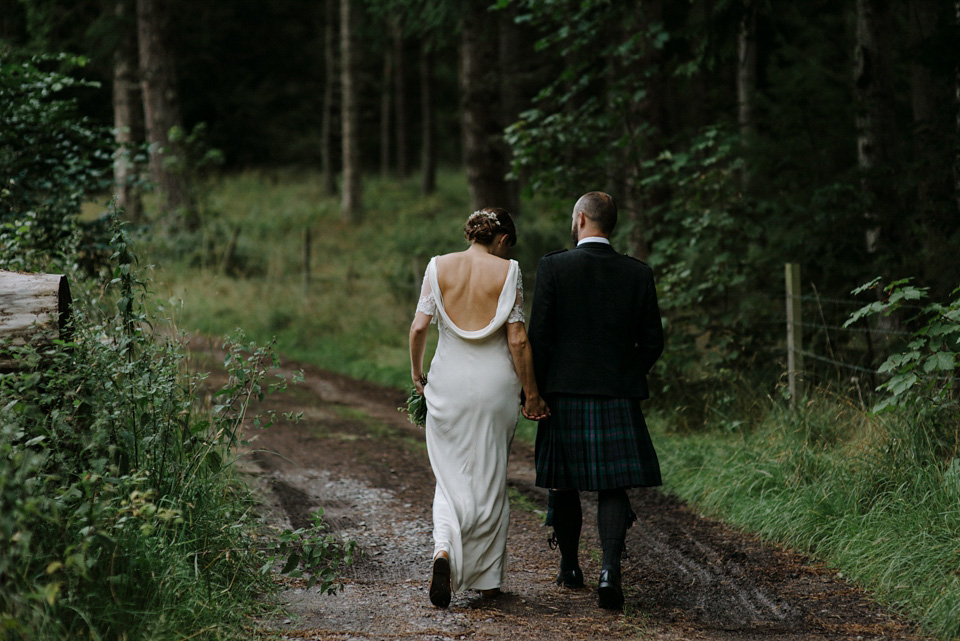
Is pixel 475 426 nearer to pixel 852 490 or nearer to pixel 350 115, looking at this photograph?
pixel 852 490

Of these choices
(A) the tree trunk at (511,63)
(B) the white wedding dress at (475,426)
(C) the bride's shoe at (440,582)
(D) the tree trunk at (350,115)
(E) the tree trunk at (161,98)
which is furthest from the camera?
(D) the tree trunk at (350,115)

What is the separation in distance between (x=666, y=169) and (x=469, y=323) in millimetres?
4540

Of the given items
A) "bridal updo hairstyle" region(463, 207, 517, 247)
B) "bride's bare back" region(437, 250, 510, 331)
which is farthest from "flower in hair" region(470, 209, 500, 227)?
"bride's bare back" region(437, 250, 510, 331)

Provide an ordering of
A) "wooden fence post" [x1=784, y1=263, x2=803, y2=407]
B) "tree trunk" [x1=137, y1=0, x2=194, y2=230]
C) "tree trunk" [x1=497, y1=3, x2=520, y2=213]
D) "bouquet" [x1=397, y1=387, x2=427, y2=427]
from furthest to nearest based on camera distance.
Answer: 1. "tree trunk" [x1=137, y1=0, x2=194, y2=230]
2. "tree trunk" [x1=497, y1=3, x2=520, y2=213]
3. "wooden fence post" [x1=784, y1=263, x2=803, y2=407]
4. "bouquet" [x1=397, y1=387, x2=427, y2=427]

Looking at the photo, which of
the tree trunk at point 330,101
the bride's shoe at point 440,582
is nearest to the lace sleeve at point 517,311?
the bride's shoe at point 440,582

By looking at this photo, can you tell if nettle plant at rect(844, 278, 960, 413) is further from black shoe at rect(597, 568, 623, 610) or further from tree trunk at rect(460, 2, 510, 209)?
→ tree trunk at rect(460, 2, 510, 209)

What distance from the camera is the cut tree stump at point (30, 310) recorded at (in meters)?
3.95

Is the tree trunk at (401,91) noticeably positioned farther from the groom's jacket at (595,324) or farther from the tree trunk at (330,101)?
→ the groom's jacket at (595,324)

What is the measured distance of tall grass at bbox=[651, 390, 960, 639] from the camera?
4250 mm

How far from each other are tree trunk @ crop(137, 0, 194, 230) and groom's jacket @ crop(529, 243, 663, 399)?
45.8 feet

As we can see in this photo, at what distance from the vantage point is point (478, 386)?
4520 mm

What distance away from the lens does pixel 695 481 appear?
6406 millimetres

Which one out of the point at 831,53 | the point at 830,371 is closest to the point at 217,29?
the point at 831,53

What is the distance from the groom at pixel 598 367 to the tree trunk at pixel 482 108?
24.3ft
